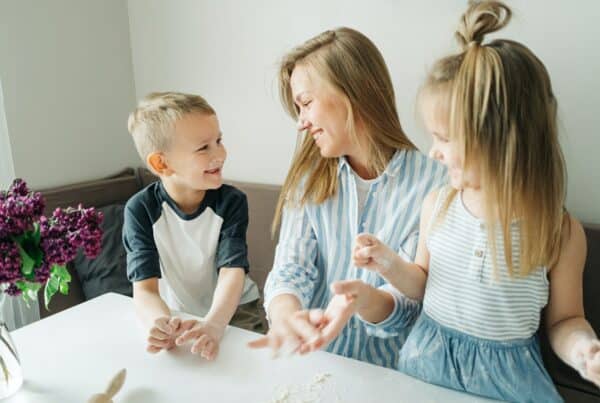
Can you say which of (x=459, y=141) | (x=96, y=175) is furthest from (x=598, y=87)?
(x=96, y=175)

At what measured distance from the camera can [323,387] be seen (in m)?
0.89

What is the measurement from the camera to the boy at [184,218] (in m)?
1.28

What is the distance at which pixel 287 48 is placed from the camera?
2.00m

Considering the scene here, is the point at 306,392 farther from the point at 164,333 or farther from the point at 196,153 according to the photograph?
the point at 196,153

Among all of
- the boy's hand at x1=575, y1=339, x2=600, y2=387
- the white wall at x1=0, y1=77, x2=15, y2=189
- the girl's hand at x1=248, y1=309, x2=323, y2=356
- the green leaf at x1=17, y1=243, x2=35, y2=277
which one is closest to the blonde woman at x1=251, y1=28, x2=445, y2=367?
the girl's hand at x1=248, y1=309, x2=323, y2=356

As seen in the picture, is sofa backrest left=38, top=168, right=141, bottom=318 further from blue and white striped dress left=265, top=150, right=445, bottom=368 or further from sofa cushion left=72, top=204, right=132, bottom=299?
blue and white striped dress left=265, top=150, right=445, bottom=368

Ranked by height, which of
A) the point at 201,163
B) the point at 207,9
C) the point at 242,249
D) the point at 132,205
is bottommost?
the point at 242,249

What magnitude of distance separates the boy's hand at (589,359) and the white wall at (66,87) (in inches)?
85.6

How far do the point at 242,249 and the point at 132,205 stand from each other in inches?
12.3

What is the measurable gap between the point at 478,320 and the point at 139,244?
835 mm

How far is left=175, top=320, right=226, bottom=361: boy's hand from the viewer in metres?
1.00

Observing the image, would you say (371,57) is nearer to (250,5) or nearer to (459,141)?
(459,141)

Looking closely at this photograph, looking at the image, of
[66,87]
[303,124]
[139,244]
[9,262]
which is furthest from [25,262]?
[66,87]

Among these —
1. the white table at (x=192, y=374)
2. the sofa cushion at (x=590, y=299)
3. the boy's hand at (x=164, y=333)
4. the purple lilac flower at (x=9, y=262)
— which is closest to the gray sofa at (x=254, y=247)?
the sofa cushion at (x=590, y=299)
